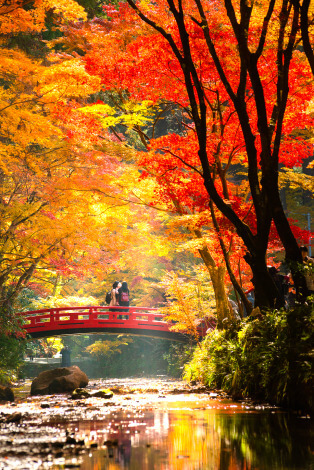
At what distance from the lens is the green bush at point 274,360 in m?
5.80

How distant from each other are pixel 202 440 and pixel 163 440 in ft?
1.05

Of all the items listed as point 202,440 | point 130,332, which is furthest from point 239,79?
point 130,332

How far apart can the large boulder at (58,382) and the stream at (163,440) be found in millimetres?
6886

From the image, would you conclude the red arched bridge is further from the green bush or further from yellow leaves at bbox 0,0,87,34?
yellow leaves at bbox 0,0,87,34

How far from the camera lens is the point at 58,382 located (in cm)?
1315

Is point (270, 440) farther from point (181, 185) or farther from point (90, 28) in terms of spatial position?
point (90, 28)

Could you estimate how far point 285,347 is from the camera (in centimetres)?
614

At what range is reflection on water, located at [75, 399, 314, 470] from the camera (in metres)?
3.23

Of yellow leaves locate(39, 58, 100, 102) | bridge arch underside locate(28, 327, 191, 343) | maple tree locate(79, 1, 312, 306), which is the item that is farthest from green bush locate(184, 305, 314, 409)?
bridge arch underside locate(28, 327, 191, 343)

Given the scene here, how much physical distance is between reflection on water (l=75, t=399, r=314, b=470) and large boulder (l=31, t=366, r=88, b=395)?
7.49 m

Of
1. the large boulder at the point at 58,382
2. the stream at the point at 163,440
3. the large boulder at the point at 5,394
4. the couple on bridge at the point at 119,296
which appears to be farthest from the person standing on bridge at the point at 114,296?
the stream at the point at 163,440

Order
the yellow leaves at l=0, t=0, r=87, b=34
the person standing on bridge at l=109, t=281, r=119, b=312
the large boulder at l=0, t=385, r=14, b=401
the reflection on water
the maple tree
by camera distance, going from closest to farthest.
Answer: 1. the reflection on water
2. the maple tree
3. the yellow leaves at l=0, t=0, r=87, b=34
4. the large boulder at l=0, t=385, r=14, b=401
5. the person standing on bridge at l=109, t=281, r=119, b=312

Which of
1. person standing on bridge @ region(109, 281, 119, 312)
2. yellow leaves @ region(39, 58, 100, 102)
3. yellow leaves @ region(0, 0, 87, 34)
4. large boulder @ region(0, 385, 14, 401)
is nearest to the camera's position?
yellow leaves @ region(0, 0, 87, 34)

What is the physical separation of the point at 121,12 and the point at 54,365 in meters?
22.6
